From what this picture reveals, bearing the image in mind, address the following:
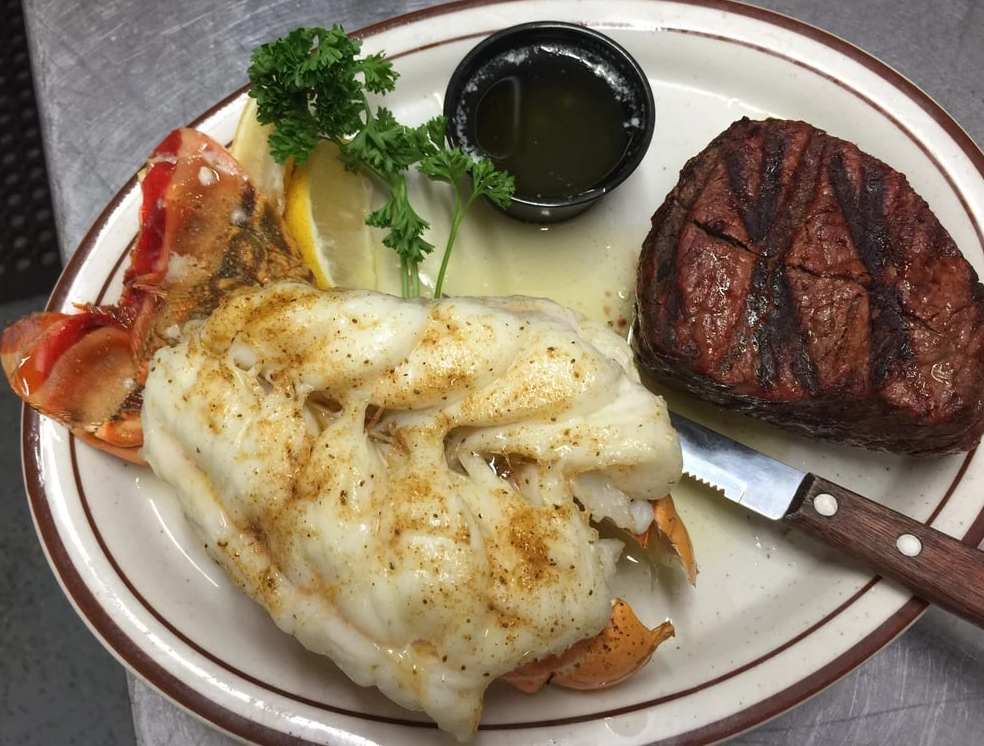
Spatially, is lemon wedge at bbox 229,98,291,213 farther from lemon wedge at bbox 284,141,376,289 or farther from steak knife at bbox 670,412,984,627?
steak knife at bbox 670,412,984,627

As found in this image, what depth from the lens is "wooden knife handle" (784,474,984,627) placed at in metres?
2.02

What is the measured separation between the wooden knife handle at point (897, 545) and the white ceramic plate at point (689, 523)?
0.36 feet

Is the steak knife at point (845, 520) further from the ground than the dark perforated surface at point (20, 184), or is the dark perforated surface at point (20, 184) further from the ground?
the dark perforated surface at point (20, 184)

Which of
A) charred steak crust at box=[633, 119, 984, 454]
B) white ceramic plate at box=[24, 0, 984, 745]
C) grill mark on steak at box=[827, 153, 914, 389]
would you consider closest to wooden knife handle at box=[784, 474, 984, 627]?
white ceramic plate at box=[24, 0, 984, 745]

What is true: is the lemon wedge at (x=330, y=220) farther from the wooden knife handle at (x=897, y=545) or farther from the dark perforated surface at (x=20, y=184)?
the wooden knife handle at (x=897, y=545)

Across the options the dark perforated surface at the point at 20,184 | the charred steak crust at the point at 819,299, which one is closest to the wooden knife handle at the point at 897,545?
the charred steak crust at the point at 819,299

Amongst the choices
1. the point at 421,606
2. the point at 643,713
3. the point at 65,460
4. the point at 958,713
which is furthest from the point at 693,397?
the point at 65,460

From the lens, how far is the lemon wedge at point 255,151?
2402mm

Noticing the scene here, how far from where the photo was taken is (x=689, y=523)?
2438 millimetres

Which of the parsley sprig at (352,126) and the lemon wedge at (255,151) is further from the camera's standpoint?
the lemon wedge at (255,151)

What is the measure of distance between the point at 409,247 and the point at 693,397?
3.51ft

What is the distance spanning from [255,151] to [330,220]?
0.32m

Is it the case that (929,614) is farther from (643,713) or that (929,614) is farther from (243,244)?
(243,244)

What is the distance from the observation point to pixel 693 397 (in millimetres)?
2488
